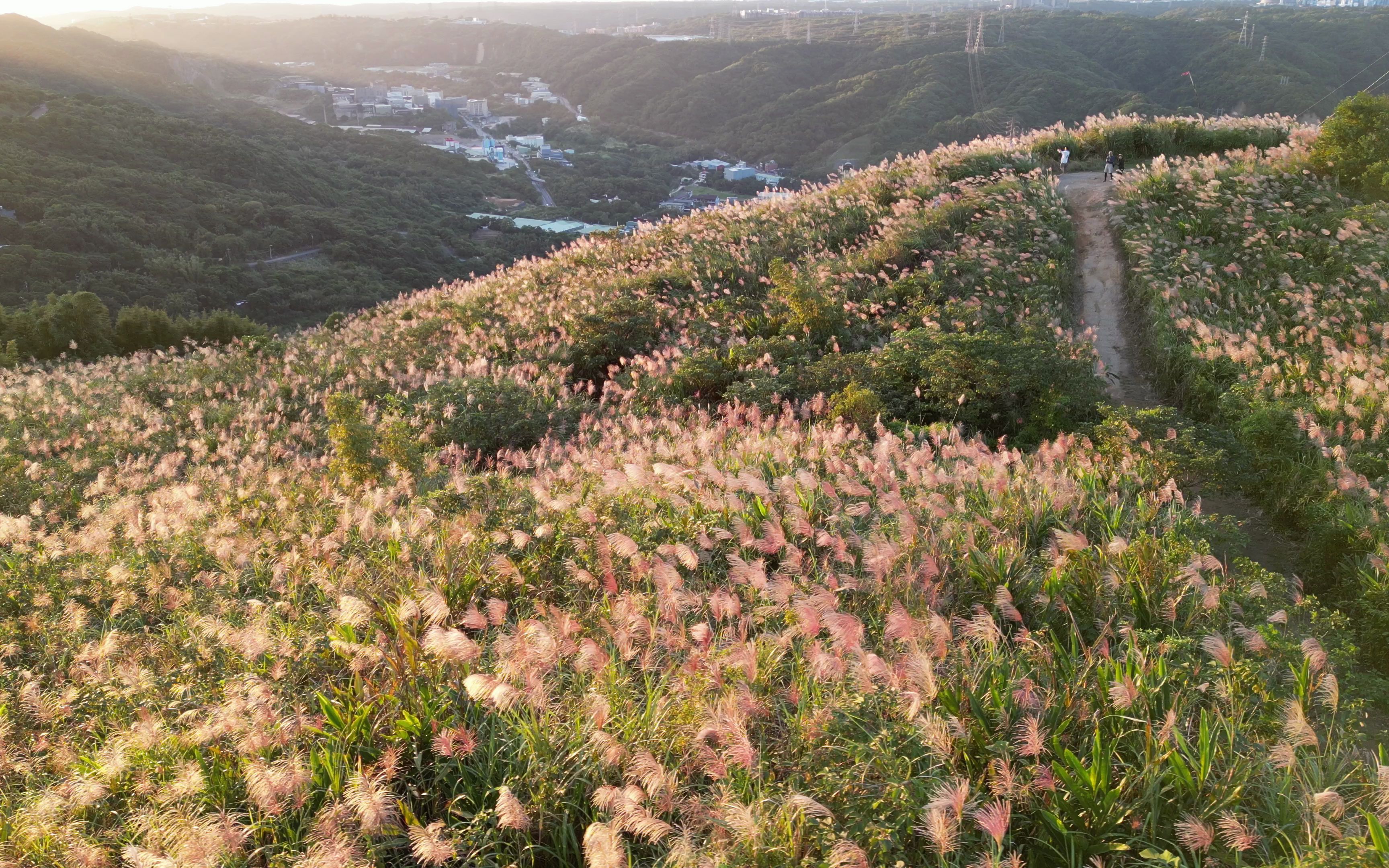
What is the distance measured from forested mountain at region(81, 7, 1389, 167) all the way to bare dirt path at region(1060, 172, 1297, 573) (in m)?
40.2

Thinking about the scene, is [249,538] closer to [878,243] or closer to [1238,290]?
[878,243]

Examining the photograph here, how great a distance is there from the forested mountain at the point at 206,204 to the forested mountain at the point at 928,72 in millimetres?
40002

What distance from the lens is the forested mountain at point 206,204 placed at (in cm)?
4419

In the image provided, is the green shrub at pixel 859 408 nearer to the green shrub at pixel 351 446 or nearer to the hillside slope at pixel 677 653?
the hillside slope at pixel 677 653

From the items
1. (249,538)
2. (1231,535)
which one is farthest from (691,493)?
(1231,535)

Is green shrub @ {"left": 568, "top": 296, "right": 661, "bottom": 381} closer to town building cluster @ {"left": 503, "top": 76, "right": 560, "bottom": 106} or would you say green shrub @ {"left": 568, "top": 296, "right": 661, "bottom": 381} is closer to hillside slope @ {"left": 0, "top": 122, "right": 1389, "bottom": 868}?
hillside slope @ {"left": 0, "top": 122, "right": 1389, "bottom": 868}

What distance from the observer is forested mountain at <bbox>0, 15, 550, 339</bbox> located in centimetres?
4419

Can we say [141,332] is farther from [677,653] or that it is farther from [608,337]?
[677,653]

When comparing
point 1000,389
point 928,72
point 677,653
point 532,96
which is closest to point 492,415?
point 1000,389

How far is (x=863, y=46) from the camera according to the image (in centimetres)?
12306

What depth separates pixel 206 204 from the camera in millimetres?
56688

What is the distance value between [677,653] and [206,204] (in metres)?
66.2

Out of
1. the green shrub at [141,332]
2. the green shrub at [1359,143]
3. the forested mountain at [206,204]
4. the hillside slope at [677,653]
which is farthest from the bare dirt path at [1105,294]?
the forested mountain at [206,204]

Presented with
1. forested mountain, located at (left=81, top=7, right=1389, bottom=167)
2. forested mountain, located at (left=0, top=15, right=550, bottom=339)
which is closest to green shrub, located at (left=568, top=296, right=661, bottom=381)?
forested mountain, located at (left=0, top=15, right=550, bottom=339)
